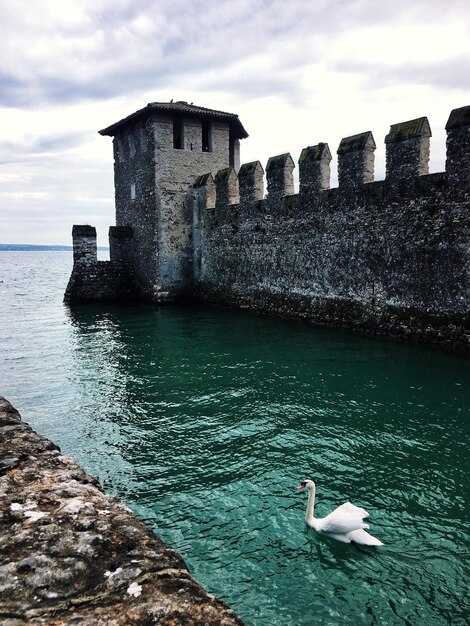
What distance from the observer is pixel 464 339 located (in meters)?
11.0

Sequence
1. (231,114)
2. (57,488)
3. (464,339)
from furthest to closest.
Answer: (231,114) → (464,339) → (57,488)

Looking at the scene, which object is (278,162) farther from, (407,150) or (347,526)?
(347,526)

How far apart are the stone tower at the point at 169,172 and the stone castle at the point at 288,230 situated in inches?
2.0

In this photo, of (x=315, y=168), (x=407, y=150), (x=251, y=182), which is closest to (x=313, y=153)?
(x=315, y=168)

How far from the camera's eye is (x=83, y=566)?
2.35 meters

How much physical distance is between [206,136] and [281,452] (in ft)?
60.7

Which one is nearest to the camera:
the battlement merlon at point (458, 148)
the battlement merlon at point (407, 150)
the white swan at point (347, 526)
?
the white swan at point (347, 526)

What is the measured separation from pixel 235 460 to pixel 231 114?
18.3 m

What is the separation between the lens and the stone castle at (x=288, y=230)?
37.9 ft

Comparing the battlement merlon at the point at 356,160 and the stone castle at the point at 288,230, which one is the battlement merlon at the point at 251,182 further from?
the battlement merlon at the point at 356,160

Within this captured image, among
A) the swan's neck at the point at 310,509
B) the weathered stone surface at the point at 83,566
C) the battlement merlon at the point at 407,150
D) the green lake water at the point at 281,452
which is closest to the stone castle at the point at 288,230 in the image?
the battlement merlon at the point at 407,150

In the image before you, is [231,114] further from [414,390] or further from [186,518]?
[186,518]

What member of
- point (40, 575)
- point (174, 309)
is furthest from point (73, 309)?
point (40, 575)

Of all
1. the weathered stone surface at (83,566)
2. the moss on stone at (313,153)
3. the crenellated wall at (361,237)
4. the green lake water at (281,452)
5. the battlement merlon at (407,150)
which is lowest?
the green lake water at (281,452)
